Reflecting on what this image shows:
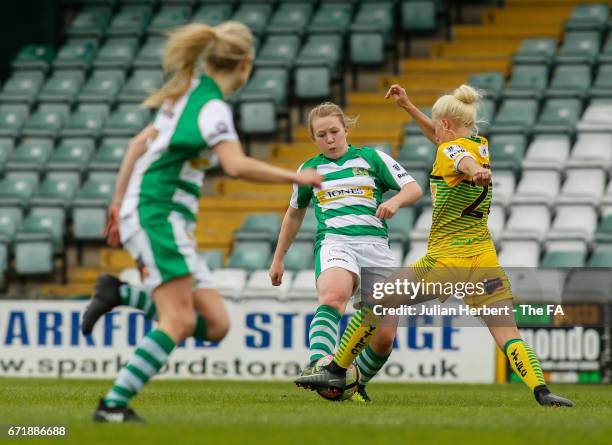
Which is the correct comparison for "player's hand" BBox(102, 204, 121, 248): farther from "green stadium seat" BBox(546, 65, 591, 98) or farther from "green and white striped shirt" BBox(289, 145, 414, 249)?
"green stadium seat" BBox(546, 65, 591, 98)

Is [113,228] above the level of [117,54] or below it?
below

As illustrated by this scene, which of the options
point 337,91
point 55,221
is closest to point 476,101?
point 55,221

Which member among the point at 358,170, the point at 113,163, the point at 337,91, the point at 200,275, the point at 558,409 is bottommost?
the point at 558,409

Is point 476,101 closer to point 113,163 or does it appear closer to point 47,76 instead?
point 113,163

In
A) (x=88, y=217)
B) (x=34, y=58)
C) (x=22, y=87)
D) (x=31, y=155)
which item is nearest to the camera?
(x=88, y=217)

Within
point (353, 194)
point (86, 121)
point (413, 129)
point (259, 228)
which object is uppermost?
point (86, 121)

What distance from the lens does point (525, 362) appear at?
7516 millimetres

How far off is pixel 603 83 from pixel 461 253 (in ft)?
31.8

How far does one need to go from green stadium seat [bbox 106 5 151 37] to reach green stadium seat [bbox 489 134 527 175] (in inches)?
243

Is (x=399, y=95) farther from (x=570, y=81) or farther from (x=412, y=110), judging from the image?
(x=570, y=81)

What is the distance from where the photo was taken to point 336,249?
823 centimetres

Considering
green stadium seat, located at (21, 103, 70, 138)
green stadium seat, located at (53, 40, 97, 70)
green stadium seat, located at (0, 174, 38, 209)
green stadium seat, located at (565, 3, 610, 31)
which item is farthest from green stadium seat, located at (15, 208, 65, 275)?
green stadium seat, located at (565, 3, 610, 31)

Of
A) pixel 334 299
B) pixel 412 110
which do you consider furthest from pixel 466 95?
pixel 334 299

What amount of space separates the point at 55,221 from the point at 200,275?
10.3 m
